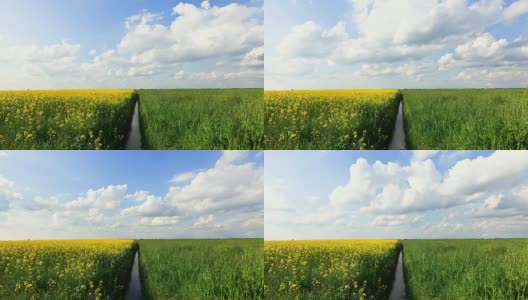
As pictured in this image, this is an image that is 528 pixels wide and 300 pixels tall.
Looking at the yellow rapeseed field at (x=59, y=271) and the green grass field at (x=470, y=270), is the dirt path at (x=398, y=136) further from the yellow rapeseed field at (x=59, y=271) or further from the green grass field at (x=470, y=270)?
the yellow rapeseed field at (x=59, y=271)

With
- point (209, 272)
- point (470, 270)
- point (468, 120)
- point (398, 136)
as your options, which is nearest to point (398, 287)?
point (470, 270)

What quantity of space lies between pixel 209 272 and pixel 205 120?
209cm

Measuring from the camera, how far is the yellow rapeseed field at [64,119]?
19.4ft

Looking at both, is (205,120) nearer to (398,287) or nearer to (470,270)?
(398,287)

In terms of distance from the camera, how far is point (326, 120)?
6.15 metres

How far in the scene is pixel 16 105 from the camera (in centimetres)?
641

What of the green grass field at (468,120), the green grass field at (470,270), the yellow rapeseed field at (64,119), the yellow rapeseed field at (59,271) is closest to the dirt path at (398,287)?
the green grass field at (470,270)

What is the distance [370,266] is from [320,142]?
6.67ft

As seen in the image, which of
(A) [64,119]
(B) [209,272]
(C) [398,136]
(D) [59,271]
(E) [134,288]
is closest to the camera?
(B) [209,272]

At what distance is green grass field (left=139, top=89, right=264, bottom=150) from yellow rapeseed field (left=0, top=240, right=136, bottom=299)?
189 cm

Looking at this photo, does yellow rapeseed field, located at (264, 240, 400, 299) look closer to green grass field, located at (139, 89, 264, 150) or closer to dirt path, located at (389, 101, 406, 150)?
green grass field, located at (139, 89, 264, 150)

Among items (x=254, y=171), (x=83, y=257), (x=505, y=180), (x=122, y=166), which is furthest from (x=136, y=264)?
(x=505, y=180)

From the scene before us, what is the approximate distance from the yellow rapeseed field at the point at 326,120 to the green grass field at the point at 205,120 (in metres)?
0.25

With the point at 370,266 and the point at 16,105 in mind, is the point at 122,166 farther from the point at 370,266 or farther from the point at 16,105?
the point at 370,266
